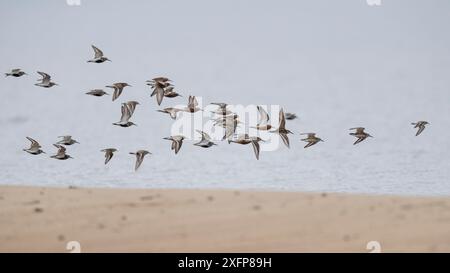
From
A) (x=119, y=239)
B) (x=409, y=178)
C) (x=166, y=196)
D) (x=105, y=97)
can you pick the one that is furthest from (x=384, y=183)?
(x=105, y=97)

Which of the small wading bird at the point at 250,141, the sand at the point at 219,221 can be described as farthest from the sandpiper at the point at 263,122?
the sand at the point at 219,221

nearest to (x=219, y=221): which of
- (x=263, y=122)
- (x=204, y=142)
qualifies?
(x=263, y=122)

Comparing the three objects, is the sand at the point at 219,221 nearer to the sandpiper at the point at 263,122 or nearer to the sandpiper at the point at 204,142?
the sandpiper at the point at 263,122

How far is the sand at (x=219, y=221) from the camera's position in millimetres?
10531

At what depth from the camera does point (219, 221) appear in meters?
11.2

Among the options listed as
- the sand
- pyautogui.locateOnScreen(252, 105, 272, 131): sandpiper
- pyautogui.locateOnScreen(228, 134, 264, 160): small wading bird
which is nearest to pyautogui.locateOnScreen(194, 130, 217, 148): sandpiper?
pyautogui.locateOnScreen(228, 134, 264, 160): small wading bird

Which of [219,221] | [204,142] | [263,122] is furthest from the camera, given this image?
[204,142]

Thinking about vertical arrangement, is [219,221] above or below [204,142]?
below

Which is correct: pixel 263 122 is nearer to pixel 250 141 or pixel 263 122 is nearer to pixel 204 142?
pixel 250 141

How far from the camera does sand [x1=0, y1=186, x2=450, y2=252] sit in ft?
34.6

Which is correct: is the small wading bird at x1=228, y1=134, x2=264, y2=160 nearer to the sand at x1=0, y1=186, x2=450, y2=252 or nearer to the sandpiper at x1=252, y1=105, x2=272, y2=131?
the sandpiper at x1=252, y1=105, x2=272, y2=131

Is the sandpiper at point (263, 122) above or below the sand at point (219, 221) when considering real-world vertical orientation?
above
